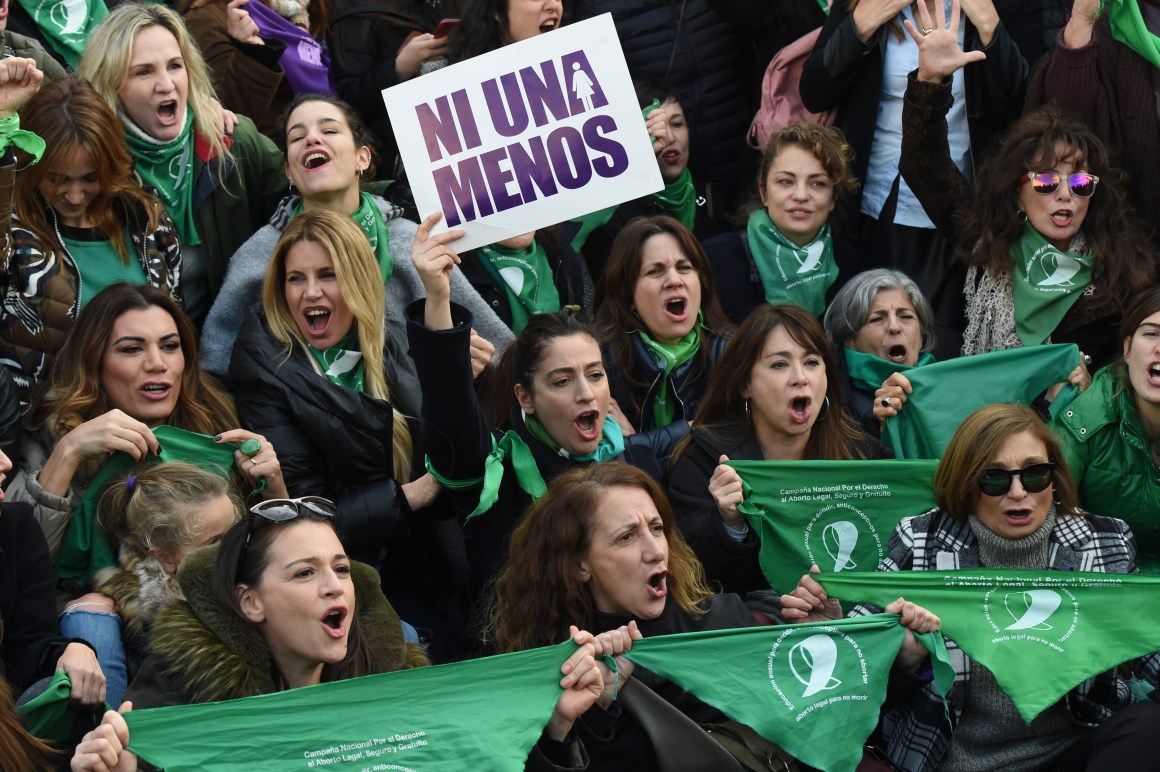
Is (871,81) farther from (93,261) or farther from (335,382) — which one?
(93,261)

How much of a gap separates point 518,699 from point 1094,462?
2.71 metres

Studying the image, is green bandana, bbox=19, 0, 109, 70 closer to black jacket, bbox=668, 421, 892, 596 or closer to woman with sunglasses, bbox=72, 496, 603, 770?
woman with sunglasses, bbox=72, 496, 603, 770

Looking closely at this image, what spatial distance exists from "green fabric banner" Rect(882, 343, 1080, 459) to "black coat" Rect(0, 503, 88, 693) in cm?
336

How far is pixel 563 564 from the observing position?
636cm

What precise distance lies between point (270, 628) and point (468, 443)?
1.31 m

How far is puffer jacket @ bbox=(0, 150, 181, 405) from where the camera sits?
7.00m

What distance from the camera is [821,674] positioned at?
6152 mm

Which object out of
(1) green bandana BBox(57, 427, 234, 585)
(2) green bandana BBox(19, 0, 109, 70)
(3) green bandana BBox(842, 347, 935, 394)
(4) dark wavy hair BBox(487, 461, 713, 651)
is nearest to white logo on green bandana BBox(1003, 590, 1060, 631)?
(4) dark wavy hair BBox(487, 461, 713, 651)

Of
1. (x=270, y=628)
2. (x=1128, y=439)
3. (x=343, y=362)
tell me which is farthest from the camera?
(x=343, y=362)

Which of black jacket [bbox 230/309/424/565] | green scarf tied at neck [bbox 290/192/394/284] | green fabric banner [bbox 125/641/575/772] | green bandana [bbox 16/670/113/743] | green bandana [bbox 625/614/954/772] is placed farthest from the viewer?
green scarf tied at neck [bbox 290/192/394/284]

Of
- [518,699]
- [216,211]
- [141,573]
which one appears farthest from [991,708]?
[216,211]

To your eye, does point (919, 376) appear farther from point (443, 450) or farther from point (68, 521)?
point (68, 521)

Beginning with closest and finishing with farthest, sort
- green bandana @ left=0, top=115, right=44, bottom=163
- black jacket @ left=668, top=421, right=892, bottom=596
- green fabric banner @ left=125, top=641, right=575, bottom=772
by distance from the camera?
green fabric banner @ left=125, top=641, right=575, bottom=772 < green bandana @ left=0, top=115, right=44, bottom=163 < black jacket @ left=668, top=421, right=892, bottom=596

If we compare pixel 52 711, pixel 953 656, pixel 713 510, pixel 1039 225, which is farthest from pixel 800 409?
pixel 52 711
